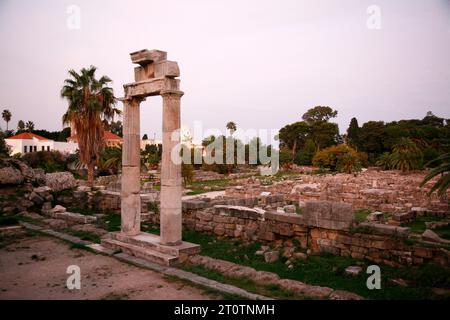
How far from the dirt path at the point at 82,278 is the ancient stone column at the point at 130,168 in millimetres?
1353

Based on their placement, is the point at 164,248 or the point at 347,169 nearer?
the point at 164,248

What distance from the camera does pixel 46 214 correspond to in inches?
580

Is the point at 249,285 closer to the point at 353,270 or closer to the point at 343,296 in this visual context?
the point at 343,296

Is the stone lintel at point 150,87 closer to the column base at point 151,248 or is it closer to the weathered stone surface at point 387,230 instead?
the column base at point 151,248

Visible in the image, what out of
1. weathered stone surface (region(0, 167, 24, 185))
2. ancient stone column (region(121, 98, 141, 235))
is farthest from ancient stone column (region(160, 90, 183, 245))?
weathered stone surface (region(0, 167, 24, 185))

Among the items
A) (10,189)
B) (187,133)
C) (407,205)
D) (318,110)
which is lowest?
Answer: (407,205)

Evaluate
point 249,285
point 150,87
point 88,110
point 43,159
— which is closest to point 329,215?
point 249,285

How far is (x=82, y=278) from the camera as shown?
7.10 meters

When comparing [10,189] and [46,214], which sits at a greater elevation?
[10,189]

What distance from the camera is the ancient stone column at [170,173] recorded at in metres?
8.52

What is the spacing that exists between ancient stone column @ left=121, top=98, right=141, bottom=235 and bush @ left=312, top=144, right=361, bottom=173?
1577 inches
